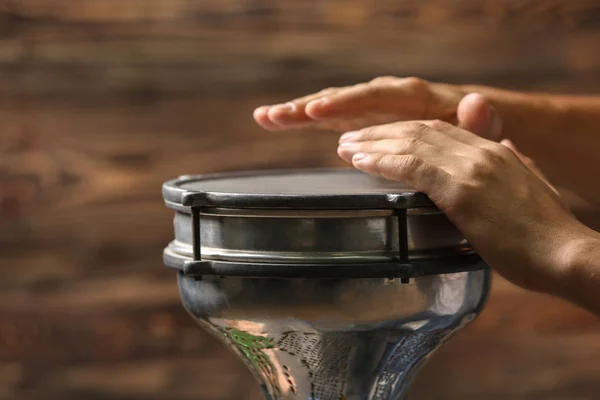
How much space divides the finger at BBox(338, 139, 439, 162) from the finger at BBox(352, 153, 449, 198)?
12mm

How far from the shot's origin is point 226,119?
203 cm

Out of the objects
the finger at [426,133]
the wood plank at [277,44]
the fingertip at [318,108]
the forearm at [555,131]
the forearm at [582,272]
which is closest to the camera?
the forearm at [582,272]

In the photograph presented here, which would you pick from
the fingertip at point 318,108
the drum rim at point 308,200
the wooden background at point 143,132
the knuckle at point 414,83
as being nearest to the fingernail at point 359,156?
the drum rim at point 308,200

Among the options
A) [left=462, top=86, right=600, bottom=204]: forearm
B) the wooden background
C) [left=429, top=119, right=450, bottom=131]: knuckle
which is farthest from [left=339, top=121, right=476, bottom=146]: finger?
the wooden background

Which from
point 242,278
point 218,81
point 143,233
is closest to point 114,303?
point 143,233

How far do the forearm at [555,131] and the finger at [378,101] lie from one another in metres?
0.15

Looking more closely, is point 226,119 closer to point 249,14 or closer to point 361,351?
point 249,14

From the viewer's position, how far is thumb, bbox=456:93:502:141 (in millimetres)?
1280

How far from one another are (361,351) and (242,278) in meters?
0.18

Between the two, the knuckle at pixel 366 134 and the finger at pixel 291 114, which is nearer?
the knuckle at pixel 366 134

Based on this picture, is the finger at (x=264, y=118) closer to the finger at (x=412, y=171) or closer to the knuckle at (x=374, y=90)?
the knuckle at (x=374, y=90)

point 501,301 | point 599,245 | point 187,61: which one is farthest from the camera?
point 501,301

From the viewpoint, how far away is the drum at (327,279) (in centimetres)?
95

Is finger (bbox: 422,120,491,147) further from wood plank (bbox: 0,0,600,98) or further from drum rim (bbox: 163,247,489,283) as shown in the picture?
wood plank (bbox: 0,0,600,98)
